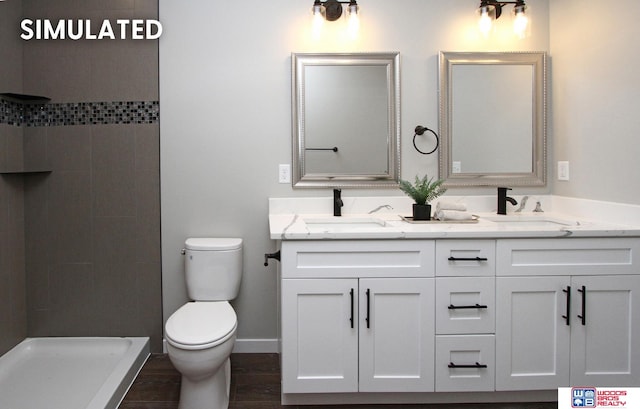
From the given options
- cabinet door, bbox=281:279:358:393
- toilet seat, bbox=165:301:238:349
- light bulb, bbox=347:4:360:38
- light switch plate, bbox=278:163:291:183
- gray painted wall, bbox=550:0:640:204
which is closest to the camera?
toilet seat, bbox=165:301:238:349

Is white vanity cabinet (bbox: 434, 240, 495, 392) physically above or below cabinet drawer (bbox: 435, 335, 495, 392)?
above

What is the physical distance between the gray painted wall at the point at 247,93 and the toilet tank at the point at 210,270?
20 centimetres

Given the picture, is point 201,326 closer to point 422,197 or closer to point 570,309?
point 422,197

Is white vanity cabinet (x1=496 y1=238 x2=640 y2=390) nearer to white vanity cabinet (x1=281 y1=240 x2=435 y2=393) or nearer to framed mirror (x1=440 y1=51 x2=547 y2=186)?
white vanity cabinet (x1=281 y1=240 x2=435 y2=393)

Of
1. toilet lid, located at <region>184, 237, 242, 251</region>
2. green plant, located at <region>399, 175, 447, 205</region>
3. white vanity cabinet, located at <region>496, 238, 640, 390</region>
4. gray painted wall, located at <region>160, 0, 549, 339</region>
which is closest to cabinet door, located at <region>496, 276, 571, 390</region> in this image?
white vanity cabinet, located at <region>496, 238, 640, 390</region>

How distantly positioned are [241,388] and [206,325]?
19.2 inches

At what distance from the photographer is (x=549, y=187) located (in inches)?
100

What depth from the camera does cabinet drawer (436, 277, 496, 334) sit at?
1.87 meters

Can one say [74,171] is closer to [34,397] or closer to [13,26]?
[13,26]

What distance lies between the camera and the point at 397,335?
73.5 inches

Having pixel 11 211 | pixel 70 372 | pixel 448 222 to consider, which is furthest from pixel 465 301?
pixel 11 211

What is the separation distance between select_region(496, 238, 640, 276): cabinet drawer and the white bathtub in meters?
1.88

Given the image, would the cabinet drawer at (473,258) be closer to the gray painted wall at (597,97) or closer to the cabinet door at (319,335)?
the cabinet door at (319,335)

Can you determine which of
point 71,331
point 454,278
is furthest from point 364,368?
point 71,331
